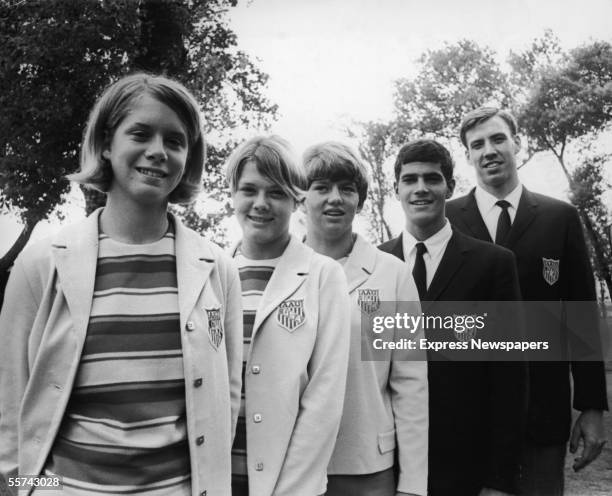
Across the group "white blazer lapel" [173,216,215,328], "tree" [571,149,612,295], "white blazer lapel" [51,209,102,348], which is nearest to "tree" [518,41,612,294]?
"tree" [571,149,612,295]

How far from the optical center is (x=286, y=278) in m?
1.64

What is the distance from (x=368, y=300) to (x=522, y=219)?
745 mm

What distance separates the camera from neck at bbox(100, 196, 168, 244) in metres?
1.34

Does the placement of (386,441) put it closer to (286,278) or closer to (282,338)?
(282,338)

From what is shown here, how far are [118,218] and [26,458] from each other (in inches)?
22.3

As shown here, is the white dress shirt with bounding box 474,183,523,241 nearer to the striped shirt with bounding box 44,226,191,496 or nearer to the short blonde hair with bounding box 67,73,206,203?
the short blonde hair with bounding box 67,73,206,203

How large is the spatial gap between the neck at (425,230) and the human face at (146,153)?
0.99 meters

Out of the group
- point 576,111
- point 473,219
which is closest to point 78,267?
point 473,219

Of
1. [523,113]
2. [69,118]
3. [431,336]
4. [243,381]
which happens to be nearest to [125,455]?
[243,381]

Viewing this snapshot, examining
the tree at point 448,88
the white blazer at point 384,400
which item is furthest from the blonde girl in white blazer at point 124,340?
the tree at point 448,88

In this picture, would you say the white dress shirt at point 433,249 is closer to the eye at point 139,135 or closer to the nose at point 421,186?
the nose at point 421,186

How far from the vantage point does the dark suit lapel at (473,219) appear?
215 cm

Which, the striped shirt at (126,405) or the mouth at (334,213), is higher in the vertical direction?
the mouth at (334,213)

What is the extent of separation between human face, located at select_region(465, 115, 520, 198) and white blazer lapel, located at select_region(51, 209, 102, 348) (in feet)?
5.05
